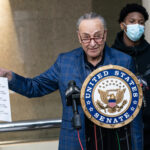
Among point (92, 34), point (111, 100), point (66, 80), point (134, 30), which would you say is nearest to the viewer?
point (111, 100)

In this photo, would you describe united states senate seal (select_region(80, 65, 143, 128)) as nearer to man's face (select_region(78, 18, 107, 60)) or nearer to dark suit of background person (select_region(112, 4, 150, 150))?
man's face (select_region(78, 18, 107, 60))

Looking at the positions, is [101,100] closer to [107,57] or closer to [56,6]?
[107,57]

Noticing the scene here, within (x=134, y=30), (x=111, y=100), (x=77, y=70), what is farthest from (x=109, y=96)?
(x=134, y=30)

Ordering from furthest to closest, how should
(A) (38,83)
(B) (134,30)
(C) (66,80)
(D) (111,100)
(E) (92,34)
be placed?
1. (B) (134,30)
2. (A) (38,83)
3. (C) (66,80)
4. (E) (92,34)
5. (D) (111,100)

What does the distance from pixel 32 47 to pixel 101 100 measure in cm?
219

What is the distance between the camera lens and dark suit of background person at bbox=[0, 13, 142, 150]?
1.51 m

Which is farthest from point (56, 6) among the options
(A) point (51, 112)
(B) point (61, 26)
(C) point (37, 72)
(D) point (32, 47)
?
(A) point (51, 112)

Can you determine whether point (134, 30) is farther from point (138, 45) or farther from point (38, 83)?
point (38, 83)

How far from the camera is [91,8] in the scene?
3.47 metres

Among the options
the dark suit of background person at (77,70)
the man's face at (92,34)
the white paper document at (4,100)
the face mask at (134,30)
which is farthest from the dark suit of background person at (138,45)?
the white paper document at (4,100)

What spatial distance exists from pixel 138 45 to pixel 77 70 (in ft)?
2.36

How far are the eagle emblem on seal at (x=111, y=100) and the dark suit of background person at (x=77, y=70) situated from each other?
0.20m

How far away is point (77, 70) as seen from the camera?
1614 millimetres

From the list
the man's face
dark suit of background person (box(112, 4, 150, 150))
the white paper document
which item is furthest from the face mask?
the white paper document
